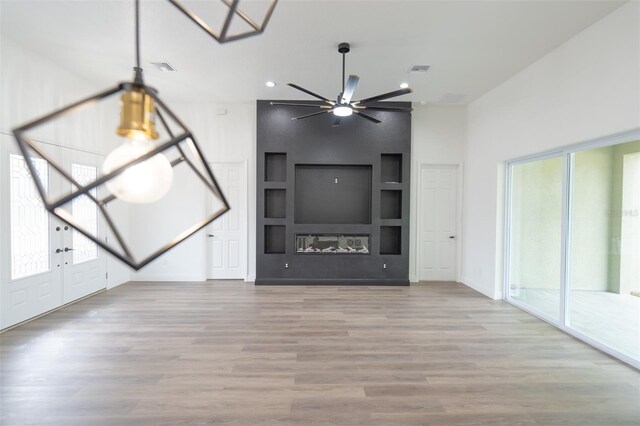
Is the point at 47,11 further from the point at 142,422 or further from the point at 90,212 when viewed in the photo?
the point at 142,422

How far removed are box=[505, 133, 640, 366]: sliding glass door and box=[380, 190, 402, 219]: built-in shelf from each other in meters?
1.99

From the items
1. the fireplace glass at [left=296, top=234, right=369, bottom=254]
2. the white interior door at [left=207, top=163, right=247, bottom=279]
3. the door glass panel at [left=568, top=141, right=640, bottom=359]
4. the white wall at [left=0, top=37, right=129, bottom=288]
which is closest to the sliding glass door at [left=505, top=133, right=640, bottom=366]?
the door glass panel at [left=568, top=141, right=640, bottom=359]

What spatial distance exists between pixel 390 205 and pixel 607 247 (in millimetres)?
3313

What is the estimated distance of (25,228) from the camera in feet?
12.6

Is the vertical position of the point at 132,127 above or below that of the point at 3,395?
above

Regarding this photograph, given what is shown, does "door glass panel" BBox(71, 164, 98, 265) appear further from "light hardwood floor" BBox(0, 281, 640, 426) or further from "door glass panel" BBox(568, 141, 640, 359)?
"door glass panel" BBox(568, 141, 640, 359)

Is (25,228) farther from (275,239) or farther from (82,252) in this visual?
(275,239)

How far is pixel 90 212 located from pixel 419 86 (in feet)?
18.3

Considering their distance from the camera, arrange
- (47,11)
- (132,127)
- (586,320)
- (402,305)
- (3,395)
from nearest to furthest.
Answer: (132,127) < (3,395) < (47,11) < (586,320) < (402,305)

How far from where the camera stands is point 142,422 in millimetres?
A: 2188

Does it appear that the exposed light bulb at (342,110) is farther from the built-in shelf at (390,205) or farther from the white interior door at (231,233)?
the white interior door at (231,233)

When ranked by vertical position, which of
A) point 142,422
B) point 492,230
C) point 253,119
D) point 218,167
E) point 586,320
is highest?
point 253,119

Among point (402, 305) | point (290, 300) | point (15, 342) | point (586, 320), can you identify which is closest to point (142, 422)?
point (15, 342)

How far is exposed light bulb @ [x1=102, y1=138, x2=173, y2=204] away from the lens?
502 millimetres
